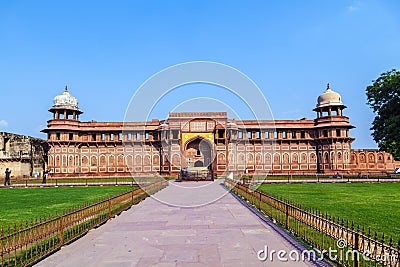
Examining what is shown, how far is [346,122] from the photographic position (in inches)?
1476

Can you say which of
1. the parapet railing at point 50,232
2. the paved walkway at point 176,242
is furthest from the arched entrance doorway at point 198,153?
the paved walkway at point 176,242

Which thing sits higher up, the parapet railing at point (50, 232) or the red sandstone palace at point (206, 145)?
the red sandstone palace at point (206, 145)

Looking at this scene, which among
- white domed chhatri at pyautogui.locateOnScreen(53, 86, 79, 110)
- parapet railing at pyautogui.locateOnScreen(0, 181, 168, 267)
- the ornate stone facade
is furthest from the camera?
white domed chhatri at pyautogui.locateOnScreen(53, 86, 79, 110)

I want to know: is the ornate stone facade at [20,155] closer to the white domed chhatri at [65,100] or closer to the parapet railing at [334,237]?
the white domed chhatri at [65,100]

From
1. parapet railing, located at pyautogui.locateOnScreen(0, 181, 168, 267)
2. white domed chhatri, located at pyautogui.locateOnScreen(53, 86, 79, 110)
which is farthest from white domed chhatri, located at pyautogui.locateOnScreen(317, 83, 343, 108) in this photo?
parapet railing, located at pyautogui.locateOnScreen(0, 181, 168, 267)

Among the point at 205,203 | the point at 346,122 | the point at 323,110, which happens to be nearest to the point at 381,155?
the point at 346,122

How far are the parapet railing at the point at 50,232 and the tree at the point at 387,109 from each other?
58.4 ft

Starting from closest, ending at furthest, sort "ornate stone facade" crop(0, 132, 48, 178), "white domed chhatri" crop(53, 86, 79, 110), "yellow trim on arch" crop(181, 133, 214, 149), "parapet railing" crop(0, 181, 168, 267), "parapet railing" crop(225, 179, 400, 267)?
"parapet railing" crop(225, 179, 400, 267)
"parapet railing" crop(0, 181, 168, 267)
"ornate stone facade" crop(0, 132, 48, 178)
"yellow trim on arch" crop(181, 133, 214, 149)
"white domed chhatri" crop(53, 86, 79, 110)

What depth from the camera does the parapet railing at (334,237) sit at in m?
4.09

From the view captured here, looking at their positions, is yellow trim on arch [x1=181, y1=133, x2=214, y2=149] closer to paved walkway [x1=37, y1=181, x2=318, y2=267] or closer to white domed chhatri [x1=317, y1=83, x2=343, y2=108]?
white domed chhatri [x1=317, y1=83, x2=343, y2=108]

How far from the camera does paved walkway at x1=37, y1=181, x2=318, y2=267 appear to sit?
16.9 ft

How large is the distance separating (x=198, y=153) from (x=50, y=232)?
31.9m

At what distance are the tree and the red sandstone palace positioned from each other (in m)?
13.0

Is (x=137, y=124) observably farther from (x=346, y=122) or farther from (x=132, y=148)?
(x=346, y=122)
